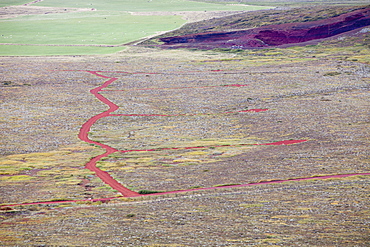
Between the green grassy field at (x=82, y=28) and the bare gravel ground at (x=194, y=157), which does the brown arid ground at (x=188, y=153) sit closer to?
the bare gravel ground at (x=194, y=157)

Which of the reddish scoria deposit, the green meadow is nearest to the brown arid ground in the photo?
Result: the green meadow

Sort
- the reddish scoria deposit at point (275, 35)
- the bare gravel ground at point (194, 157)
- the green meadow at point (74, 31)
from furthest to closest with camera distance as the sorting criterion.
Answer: the reddish scoria deposit at point (275, 35)
the green meadow at point (74, 31)
the bare gravel ground at point (194, 157)

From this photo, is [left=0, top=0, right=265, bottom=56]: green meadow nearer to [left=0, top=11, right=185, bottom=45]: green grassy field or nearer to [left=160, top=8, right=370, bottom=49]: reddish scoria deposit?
[left=0, top=11, right=185, bottom=45]: green grassy field

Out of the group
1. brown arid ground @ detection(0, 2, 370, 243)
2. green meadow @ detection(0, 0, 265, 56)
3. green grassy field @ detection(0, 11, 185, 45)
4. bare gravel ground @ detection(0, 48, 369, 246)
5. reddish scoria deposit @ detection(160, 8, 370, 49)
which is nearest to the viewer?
bare gravel ground @ detection(0, 48, 369, 246)

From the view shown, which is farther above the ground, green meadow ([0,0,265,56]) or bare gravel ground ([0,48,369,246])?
green meadow ([0,0,265,56])

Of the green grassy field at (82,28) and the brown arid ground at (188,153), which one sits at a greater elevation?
the green grassy field at (82,28)

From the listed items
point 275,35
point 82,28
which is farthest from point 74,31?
point 275,35

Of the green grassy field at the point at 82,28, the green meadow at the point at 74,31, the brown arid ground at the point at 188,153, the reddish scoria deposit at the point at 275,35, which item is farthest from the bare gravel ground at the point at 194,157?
the green grassy field at the point at 82,28
